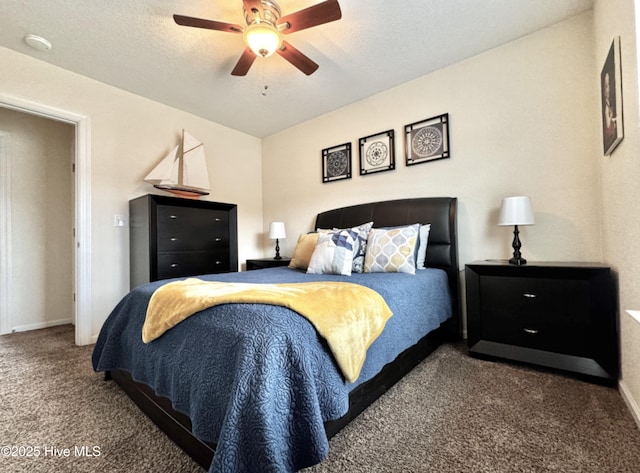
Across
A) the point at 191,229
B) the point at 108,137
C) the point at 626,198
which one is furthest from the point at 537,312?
the point at 108,137

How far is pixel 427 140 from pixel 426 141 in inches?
0.5

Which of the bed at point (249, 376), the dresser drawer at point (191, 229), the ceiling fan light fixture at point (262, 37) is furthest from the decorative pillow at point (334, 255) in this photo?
the dresser drawer at point (191, 229)

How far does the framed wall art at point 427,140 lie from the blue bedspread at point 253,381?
2.07 m

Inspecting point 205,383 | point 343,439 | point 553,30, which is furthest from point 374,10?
point 343,439

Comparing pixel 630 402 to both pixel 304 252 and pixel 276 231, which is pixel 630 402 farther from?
pixel 276 231

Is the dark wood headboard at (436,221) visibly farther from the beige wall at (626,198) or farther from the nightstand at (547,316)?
the beige wall at (626,198)

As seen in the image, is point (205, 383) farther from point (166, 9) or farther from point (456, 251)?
point (166, 9)

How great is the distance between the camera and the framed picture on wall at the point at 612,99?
4.76 feet

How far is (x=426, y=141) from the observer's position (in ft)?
9.11

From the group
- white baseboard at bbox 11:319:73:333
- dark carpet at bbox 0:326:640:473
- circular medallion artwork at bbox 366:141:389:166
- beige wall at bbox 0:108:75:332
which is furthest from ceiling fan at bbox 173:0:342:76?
white baseboard at bbox 11:319:73:333

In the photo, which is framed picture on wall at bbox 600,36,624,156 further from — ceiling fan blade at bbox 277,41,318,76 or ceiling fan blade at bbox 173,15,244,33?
ceiling fan blade at bbox 173,15,244,33

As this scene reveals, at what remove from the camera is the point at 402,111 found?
2.95 m

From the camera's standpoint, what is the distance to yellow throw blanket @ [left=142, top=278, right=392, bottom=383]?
42.9 inches

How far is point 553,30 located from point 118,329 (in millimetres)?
3727
